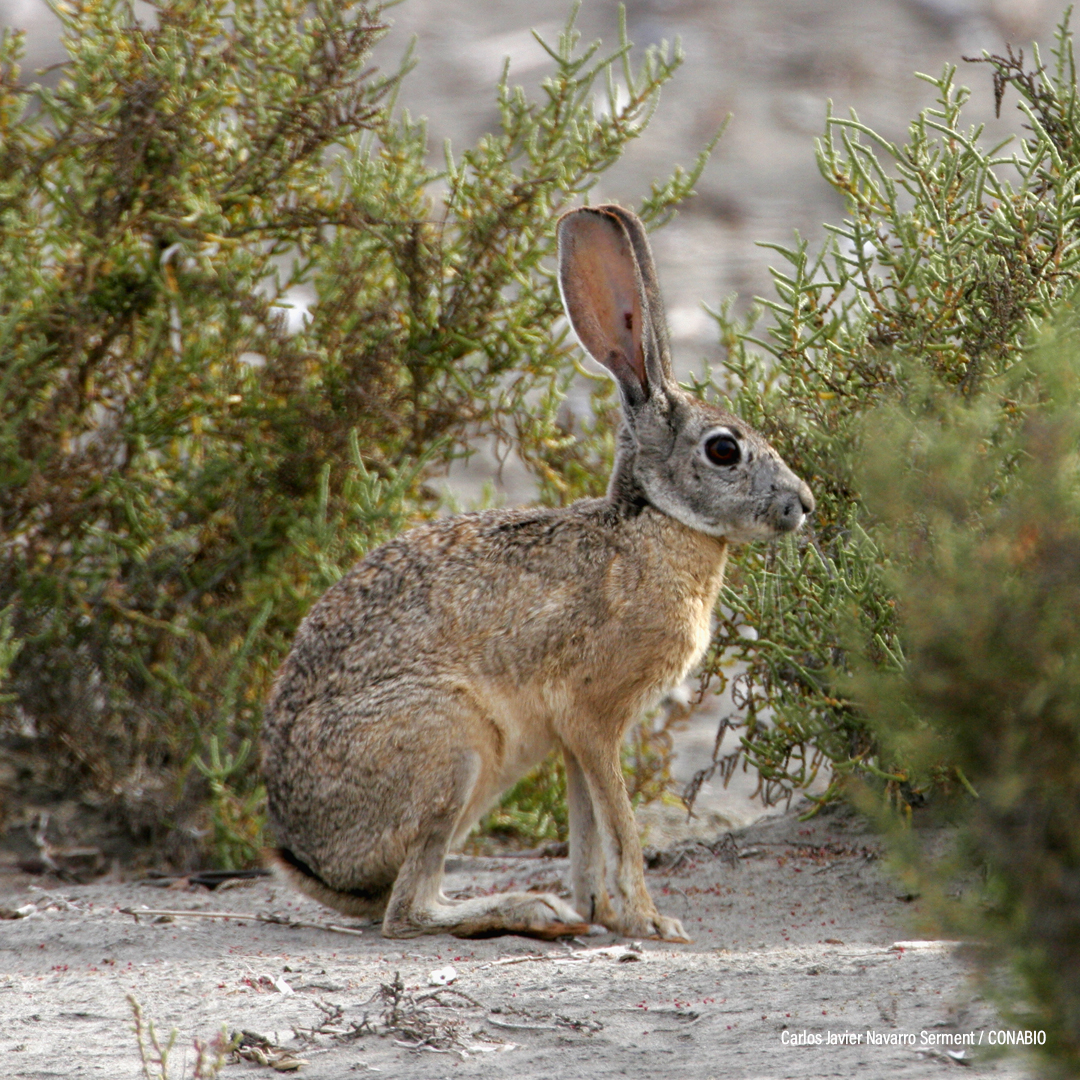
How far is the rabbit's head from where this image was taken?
4.89 m

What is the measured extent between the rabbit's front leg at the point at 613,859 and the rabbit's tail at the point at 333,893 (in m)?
0.66

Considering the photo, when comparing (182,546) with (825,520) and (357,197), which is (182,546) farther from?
(825,520)

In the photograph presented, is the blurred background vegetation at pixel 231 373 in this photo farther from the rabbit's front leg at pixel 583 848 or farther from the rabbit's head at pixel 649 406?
the rabbit's front leg at pixel 583 848

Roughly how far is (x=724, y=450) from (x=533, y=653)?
94cm

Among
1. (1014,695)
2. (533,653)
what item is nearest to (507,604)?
(533,653)

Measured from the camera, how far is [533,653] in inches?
187

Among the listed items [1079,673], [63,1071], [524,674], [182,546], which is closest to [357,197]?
[182,546]

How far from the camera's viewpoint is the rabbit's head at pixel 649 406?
489cm

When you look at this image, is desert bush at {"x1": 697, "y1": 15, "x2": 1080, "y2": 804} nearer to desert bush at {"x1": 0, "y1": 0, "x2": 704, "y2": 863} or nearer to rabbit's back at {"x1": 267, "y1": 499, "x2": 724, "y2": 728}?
rabbit's back at {"x1": 267, "y1": 499, "x2": 724, "y2": 728}

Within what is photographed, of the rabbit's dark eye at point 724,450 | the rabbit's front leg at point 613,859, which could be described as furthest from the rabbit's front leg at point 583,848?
the rabbit's dark eye at point 724,450

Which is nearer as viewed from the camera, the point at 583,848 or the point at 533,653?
the point at 533,653

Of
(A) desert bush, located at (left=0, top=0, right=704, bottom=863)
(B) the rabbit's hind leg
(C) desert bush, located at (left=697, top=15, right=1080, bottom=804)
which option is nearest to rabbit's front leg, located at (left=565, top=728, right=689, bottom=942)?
(B) the rabbit's hind leg

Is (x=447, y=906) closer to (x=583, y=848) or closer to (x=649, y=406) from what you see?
(x=583, y=848)

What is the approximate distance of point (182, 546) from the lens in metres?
6.09
